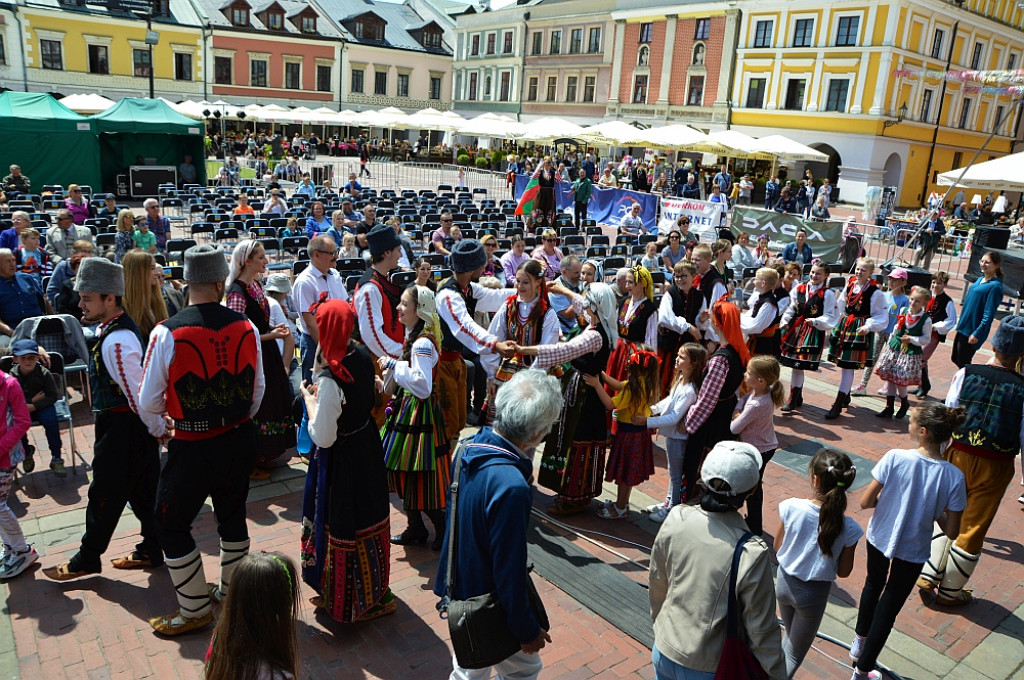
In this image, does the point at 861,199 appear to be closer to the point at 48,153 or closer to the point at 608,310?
the point at 48,153

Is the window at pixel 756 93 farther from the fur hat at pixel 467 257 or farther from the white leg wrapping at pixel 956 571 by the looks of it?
the white leg wrapping at pixel 956 571

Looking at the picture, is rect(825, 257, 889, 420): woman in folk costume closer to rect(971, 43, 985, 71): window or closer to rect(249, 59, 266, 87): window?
rect(971, 43, 985, 71): window

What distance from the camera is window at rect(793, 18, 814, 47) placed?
36625mm

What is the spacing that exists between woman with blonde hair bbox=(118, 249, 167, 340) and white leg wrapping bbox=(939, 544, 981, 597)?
521 cm

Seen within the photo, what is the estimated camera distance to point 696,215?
18.0 metres

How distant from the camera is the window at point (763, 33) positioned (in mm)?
38406

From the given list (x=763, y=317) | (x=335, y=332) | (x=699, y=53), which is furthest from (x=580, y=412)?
(x=699, y=53)

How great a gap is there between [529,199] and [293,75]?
131 feet

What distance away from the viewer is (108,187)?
22.7 m

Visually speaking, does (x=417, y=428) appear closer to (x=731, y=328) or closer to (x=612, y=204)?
(x=731, y=328)

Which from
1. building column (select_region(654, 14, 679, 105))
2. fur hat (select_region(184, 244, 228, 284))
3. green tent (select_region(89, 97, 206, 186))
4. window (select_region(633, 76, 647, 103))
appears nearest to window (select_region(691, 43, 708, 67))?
building column (select_region(654, 14, 679, 105))

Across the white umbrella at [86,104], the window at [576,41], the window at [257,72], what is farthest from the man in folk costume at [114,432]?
the window at [257,72]

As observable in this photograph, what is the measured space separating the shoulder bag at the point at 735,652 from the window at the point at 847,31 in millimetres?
38881

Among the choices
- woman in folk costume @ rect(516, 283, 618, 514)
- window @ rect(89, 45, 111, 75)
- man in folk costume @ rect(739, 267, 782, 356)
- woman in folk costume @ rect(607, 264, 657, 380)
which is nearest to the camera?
woman in folk costume @ rect(516, 283, 618, 514)
